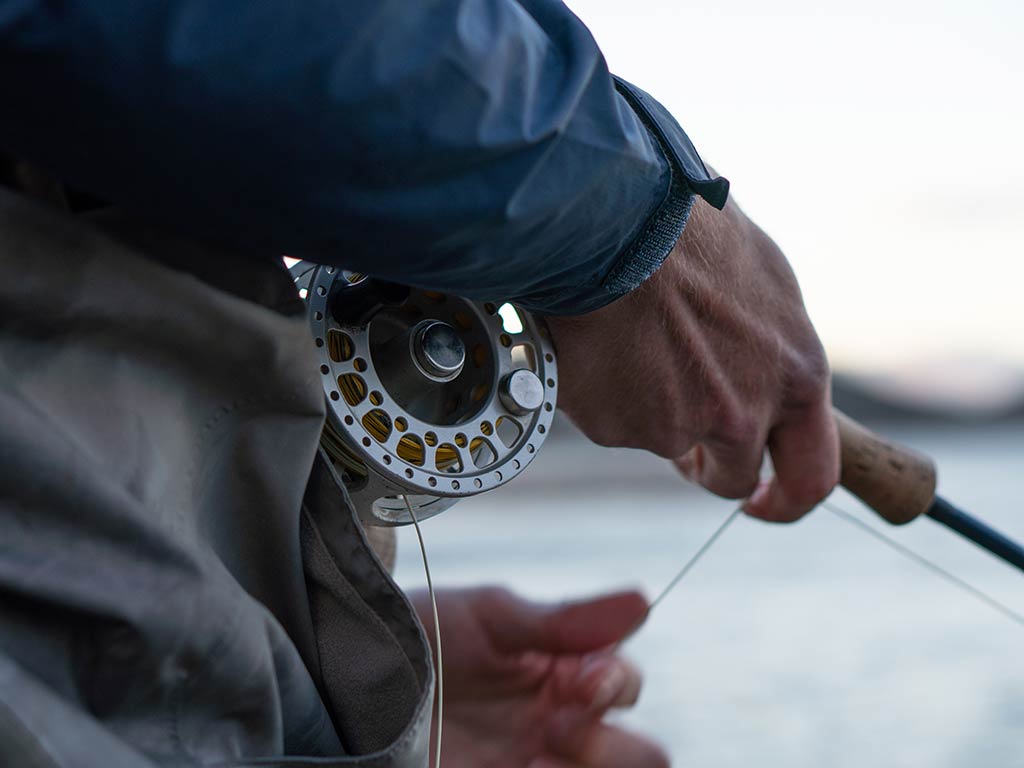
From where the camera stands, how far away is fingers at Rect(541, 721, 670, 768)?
124 centimetres

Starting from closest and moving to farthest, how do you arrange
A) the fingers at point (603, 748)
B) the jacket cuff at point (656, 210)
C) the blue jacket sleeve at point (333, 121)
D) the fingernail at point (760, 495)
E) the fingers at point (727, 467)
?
1. the blue jacket sleeve at point (333, 121)
2. the jacket cuff at point (656, 210)
3. the fingers at point (603, 748)
4. the fingers at point (727, 467)
5. the fingernail at point (760, 495)

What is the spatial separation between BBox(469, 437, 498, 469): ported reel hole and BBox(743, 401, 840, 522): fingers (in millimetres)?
420

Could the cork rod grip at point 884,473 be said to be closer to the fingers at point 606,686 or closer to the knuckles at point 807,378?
the knuckles at point 807,378

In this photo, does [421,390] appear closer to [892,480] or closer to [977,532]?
[892,480]

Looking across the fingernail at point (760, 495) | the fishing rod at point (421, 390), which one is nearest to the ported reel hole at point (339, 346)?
the fishing rod at point (421, 390)

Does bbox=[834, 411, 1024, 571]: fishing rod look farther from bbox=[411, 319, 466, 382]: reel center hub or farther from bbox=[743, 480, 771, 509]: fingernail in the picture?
bbox=[411, 319, 466, 382]: reel center hub

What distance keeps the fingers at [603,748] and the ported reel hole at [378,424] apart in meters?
0.43

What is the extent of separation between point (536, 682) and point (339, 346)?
55cm

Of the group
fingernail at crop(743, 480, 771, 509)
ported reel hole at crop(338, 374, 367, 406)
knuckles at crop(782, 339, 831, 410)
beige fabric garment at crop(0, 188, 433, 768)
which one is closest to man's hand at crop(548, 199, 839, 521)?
knuckles at crop(782, 339, 831, 410)

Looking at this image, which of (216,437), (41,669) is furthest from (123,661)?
(216,437)

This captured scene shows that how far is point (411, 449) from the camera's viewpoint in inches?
40.2

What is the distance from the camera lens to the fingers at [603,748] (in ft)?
4.06

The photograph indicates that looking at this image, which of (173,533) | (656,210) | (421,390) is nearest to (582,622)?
(421,390)

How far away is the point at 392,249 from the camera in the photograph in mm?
784
